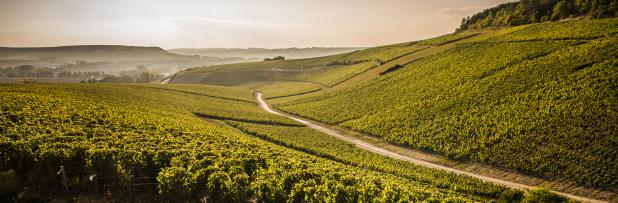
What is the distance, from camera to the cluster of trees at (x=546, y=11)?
271ft

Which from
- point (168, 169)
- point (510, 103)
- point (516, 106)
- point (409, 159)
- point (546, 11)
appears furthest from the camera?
point (546, 11)

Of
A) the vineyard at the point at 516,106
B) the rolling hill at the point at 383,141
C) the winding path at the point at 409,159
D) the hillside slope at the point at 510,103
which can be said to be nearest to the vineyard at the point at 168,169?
the rolling hill at the point at 383,141

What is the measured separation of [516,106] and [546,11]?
8098cm

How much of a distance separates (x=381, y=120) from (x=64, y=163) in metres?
46.5

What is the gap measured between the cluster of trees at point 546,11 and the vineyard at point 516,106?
12156 mm

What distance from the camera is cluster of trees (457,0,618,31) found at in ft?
271

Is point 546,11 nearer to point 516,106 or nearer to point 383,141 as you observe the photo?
point 516,106

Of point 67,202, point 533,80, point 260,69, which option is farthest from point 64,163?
point 260,69

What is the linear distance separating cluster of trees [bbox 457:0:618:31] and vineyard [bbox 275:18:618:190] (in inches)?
479

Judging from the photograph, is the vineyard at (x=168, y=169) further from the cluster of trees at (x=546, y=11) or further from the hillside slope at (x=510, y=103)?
the cluster of trees at (x=546, y=11)

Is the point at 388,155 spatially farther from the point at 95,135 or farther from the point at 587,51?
the point at 587,51

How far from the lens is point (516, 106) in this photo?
46094mm

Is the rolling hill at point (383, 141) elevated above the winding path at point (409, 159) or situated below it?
above

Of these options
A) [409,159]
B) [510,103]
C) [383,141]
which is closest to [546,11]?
[510,103]
